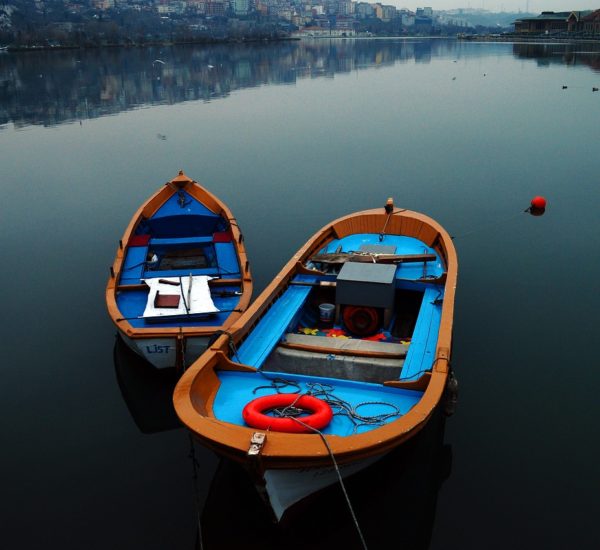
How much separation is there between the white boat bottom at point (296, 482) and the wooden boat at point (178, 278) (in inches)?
134

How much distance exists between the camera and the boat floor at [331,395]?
24.1 feet

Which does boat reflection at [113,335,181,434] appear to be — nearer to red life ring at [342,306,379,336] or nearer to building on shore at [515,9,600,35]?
red life ring at [342,306,379,336]

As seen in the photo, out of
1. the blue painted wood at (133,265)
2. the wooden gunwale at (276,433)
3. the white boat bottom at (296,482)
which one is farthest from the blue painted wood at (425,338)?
the blue painted wood at (133,265)

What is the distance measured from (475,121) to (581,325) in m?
30.2

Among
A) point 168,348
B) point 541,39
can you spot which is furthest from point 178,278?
point 541,39

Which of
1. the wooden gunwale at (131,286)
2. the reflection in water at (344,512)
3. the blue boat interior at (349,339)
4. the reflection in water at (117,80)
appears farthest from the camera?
the reflection in water at (117,80)

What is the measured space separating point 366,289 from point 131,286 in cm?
517

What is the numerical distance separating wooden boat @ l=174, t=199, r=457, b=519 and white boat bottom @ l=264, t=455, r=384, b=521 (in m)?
0.02

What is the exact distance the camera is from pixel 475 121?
130ft

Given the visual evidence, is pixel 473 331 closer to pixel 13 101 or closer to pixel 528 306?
pixel 528 306

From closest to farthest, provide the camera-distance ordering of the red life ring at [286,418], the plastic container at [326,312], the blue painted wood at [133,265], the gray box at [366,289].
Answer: the red life ring at [286,418], the gray box at [366,289], the plastic container at [326,312], the blue painted wood at [133,265]

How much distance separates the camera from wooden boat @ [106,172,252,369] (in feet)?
33.1

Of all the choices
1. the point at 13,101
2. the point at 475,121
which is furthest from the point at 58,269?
the point at 13,101

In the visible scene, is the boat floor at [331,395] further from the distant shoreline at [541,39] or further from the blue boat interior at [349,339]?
the distant shoreline at [541,39]
